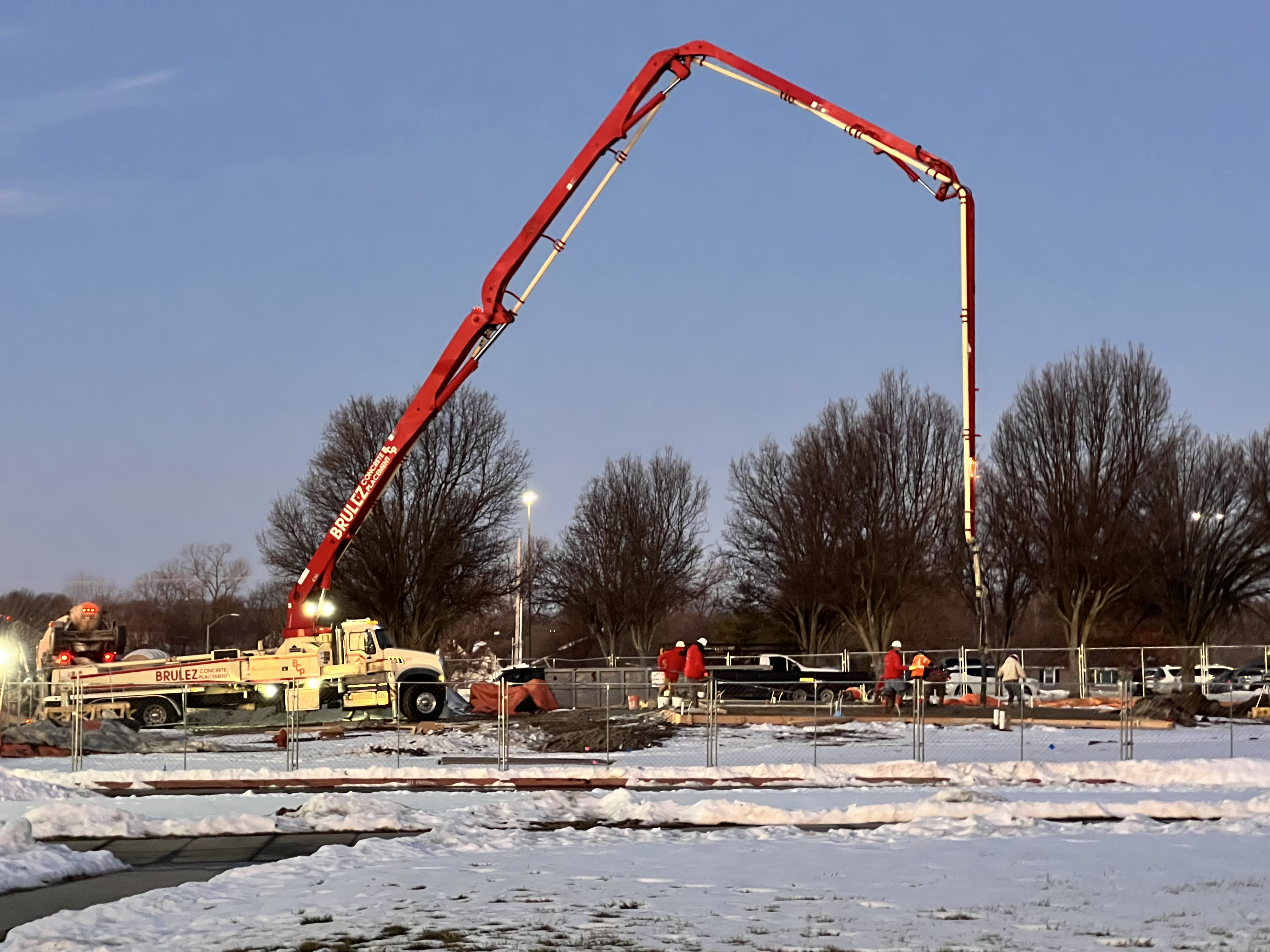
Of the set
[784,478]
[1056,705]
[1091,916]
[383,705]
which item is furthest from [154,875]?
[784,478]

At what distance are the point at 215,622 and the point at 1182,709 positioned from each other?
239 feet

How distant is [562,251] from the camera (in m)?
30.4

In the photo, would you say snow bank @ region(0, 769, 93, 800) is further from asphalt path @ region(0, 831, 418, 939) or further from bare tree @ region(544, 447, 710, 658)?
bare tree @ region(544, 447, 710, 658)

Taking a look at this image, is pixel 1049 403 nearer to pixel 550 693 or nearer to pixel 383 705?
pixel 550 693

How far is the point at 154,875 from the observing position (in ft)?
40.1

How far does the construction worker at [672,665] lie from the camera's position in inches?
1310

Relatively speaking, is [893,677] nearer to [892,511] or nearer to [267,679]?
[267,679]

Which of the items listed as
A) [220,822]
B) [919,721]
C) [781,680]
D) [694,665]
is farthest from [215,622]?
[220,822]

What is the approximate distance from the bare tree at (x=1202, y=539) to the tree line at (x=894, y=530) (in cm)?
8

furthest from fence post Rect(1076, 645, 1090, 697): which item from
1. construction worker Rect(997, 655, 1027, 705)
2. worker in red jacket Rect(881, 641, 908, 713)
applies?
worker in red jacket Rect(881, 641, 908, 713)

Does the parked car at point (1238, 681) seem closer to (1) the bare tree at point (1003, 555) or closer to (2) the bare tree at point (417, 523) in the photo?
(1) the bare tree at point (1003, 555)

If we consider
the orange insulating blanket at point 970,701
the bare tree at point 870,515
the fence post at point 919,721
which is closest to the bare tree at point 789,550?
the bare tree at point 870,515

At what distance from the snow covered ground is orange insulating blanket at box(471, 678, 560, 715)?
18.8m

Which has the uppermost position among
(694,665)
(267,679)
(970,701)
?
(694,665)
